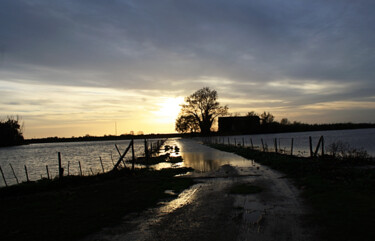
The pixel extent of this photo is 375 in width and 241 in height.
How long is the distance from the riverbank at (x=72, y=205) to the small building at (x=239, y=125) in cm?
10944

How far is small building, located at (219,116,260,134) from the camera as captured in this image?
12475 centimetres

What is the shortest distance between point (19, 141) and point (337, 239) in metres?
153

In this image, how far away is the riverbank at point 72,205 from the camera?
7865 mm

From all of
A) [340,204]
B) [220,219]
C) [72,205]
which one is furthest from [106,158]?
[340,204]

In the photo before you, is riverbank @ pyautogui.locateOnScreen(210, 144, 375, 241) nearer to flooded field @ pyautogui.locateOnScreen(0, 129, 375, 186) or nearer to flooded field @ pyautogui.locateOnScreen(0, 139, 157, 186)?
flooded field @ pyautogui.locateOnScreen(0, 129, 375, 186)

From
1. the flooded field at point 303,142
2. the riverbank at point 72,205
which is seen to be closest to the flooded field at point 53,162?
the riverbank at point 72,205

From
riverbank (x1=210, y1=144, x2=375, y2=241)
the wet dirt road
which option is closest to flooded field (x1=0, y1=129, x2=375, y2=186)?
riverbank (x1=210, y1=144, x2=375, y2=241)

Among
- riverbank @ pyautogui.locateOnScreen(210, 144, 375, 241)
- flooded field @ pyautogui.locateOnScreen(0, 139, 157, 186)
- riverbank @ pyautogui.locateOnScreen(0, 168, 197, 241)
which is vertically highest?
riverbank @ pyautogui.locateOnScreen(210, 144, 375, 241)

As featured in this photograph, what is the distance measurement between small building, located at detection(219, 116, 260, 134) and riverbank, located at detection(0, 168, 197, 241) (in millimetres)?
109436

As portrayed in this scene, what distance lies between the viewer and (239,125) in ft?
413

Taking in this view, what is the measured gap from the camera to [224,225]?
7.42 m

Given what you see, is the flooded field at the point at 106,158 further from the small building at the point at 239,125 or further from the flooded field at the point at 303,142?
the small building at the point at 239,125

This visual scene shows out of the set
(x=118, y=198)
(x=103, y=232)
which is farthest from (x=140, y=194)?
(x=103, y=232)

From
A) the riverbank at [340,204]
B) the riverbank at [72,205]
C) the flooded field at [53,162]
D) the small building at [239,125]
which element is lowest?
the flooded field at [53,162]
